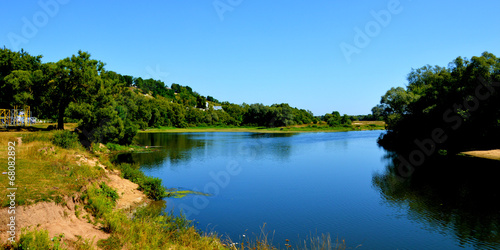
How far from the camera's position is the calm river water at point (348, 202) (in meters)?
17.8

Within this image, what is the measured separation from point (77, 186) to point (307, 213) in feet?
46.8

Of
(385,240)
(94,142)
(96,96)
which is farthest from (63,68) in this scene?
(385,240)

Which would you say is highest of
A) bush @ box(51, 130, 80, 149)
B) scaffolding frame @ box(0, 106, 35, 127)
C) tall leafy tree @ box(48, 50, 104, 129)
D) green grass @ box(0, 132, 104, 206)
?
tall leafy tree @ box(48, 50, 104, 129)

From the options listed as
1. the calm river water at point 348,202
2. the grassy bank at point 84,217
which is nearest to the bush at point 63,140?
the grassy bank at point 84,217

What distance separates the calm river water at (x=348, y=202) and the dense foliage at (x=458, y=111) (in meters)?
8.36

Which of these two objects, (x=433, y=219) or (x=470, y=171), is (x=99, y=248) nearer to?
(x=433, y=219)

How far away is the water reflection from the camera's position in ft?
60.1

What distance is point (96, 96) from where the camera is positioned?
143ft

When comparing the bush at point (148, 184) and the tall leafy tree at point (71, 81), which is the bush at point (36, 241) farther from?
the tall leafy tree at point (71, 81)

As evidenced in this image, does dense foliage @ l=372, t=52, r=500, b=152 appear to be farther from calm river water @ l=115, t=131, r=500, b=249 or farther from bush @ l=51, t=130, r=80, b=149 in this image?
bush @ l=51, t=130, r=80, b=149

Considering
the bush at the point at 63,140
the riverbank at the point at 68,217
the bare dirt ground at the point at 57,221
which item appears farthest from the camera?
the bush at the point at 63,140

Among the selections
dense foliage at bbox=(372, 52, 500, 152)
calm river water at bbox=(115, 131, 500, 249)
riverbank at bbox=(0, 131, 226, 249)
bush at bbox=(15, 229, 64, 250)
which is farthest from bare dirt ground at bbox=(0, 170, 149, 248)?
dense foliage at bbox=(372, 52, 500, 152)

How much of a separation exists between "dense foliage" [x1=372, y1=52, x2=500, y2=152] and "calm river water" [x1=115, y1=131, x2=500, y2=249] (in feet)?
27.4

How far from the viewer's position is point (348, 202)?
24.6 metres
